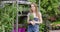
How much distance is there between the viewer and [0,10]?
5590 millimetres

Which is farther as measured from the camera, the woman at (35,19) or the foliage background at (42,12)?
the woman at (35,19)

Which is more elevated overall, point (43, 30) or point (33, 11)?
point (33, 11)

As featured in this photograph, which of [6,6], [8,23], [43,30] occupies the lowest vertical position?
[43,30]

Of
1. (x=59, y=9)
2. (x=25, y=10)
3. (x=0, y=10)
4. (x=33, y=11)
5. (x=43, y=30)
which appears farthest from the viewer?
(x=59, y=9)

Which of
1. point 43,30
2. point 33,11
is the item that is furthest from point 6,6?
point 43,30

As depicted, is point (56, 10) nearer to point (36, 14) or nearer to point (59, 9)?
point (59, 9)

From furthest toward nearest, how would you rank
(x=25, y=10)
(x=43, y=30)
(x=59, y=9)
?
(x=59, y=9), (x=43, y=30), (x=25, y=10)

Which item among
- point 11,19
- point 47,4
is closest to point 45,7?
point 47,4

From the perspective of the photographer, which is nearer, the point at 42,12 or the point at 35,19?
the point at 35,19

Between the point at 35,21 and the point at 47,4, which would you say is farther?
the point at 47,4

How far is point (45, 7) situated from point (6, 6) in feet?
11.3

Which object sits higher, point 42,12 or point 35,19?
point 42,12

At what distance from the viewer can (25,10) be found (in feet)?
26.8

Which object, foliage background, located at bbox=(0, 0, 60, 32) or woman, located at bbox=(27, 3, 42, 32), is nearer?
foliage background, located at bbox=(0, 0, 60, 32)
